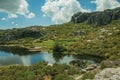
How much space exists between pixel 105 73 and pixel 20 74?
1128 inches

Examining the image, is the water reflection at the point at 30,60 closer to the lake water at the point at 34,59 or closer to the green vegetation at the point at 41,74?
the lake water at the point at 34,59

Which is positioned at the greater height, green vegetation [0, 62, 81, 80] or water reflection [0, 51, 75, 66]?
green vegetation [0, 62, 81, 80]

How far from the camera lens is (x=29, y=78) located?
41.6 meters

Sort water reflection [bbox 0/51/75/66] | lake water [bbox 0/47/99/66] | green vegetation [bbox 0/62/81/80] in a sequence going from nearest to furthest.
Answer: green vegetation [bbox 0/62/81/80]
water reflection [bbox 0/51/75/66]
lake water [bbox 0/47/99/66]

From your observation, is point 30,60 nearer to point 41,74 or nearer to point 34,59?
point 34,59

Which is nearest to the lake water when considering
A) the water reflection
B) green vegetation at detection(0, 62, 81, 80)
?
the water reflection

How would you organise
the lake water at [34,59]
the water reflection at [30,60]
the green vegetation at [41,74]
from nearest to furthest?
the green vegetation at [41,74], the water reflection at [30,60], the lake water at [34,59]

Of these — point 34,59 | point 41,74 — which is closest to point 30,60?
point 34,59

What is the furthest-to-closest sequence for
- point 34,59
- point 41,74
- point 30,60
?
point 34,59 < point 30,60 < point 41,74

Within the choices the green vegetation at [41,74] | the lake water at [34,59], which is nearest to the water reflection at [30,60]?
the lake water at [34,59]

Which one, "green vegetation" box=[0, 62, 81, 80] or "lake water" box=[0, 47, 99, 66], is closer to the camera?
"green vegetation" box=[0, 62, 81, 80]

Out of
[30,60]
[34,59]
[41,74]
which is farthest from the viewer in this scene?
[34,59]

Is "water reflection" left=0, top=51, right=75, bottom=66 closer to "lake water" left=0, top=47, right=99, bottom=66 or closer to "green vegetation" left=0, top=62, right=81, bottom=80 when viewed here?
"lake water" left=0, top=47, right=99, bottom=66

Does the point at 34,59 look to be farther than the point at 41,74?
Yes
